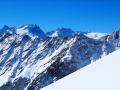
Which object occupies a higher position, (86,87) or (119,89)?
(86,87)

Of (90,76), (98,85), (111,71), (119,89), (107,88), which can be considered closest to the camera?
(119,89)

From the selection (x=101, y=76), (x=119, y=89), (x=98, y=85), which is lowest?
(x=119, y=89)

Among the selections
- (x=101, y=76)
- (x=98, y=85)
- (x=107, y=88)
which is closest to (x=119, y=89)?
(x=107, y=88)

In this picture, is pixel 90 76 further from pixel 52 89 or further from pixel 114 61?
pixel 52 89

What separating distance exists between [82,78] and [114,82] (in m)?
1.75

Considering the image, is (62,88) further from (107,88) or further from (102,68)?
(107,88)

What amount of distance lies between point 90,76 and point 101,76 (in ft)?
1.95

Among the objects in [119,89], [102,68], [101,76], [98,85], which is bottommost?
[119,89]

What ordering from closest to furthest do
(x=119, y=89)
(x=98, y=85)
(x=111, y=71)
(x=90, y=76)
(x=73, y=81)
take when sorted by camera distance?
(x=119, y=89) < (x=98, y=85) < (x=111, y=71) < (x=90, y=76) < (x=73, y=81)

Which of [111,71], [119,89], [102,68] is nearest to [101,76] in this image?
[111,71]

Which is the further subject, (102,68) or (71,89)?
(102,68)

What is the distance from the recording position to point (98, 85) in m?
6.89

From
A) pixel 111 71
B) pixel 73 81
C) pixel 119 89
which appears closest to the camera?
pixel 119 89

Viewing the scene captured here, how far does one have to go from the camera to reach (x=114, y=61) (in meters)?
8.27
